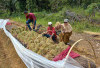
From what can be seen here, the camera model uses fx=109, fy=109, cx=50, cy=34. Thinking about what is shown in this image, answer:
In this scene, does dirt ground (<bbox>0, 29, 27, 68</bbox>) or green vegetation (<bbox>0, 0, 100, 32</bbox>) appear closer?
dirt ground (<bbox>0, 29, 27, 68</bbox>)

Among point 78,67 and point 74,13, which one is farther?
point 74,13

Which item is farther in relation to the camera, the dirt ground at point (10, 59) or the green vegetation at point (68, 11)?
the green vegetation at point (68, 11)

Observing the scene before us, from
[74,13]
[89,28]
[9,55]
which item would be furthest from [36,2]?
[9,55]

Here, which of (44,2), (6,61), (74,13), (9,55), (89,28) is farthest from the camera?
(44,2)

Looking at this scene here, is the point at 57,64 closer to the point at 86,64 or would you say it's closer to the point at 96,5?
the point at 86,64

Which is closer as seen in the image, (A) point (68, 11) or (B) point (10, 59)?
(B) point (10, 59)

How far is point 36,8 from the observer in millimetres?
15633

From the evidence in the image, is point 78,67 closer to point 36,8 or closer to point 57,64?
point 57,64

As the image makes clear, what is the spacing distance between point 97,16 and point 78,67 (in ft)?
26.0

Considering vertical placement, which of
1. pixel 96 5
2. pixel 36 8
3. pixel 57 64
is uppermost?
pixel 57 64

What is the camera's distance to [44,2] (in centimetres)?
1670

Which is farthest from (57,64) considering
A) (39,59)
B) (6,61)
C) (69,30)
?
(6,61)

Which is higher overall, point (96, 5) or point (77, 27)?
point (96, 5)

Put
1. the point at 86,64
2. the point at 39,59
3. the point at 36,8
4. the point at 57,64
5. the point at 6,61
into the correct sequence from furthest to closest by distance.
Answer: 1. the point at 36,8
2. the point at 6,61
3. the point at 39,59
4. the point at 86,64
5. the point at 57,64
